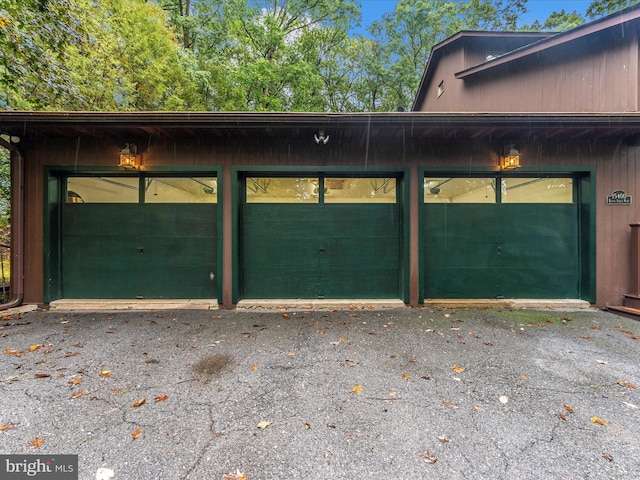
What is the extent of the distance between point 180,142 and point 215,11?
11073 mm

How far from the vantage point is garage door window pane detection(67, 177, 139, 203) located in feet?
13.7

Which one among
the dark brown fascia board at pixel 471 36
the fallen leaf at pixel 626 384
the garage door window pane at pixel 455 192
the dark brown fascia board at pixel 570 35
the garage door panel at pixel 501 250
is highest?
the dark brown fascia board at pixel 471 36

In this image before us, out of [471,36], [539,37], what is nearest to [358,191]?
[471,36]

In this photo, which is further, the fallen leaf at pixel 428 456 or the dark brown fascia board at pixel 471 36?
the dark brown fascia board at pixel 471 36

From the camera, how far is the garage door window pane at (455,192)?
13.9 feet

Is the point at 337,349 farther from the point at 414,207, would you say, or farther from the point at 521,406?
the point at 414,207

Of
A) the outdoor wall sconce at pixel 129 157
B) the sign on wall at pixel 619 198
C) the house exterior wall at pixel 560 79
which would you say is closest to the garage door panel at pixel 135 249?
the outdoor wall sconce at pixel 129 157

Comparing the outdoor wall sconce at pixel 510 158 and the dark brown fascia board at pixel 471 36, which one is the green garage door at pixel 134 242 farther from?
the dark brown fascia board at pixel 471 36

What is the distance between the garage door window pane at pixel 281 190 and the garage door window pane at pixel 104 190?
1837mm

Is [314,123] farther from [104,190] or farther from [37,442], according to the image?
[37,442]

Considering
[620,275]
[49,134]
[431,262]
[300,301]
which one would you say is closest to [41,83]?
[49,134]

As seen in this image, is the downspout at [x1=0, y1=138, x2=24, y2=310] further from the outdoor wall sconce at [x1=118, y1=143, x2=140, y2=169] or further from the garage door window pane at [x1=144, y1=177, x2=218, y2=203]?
the garage door window pane at [x1=144, y1=177, x2=218, y2=203]

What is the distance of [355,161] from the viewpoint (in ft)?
13.5

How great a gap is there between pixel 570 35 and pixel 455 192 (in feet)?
13.5
